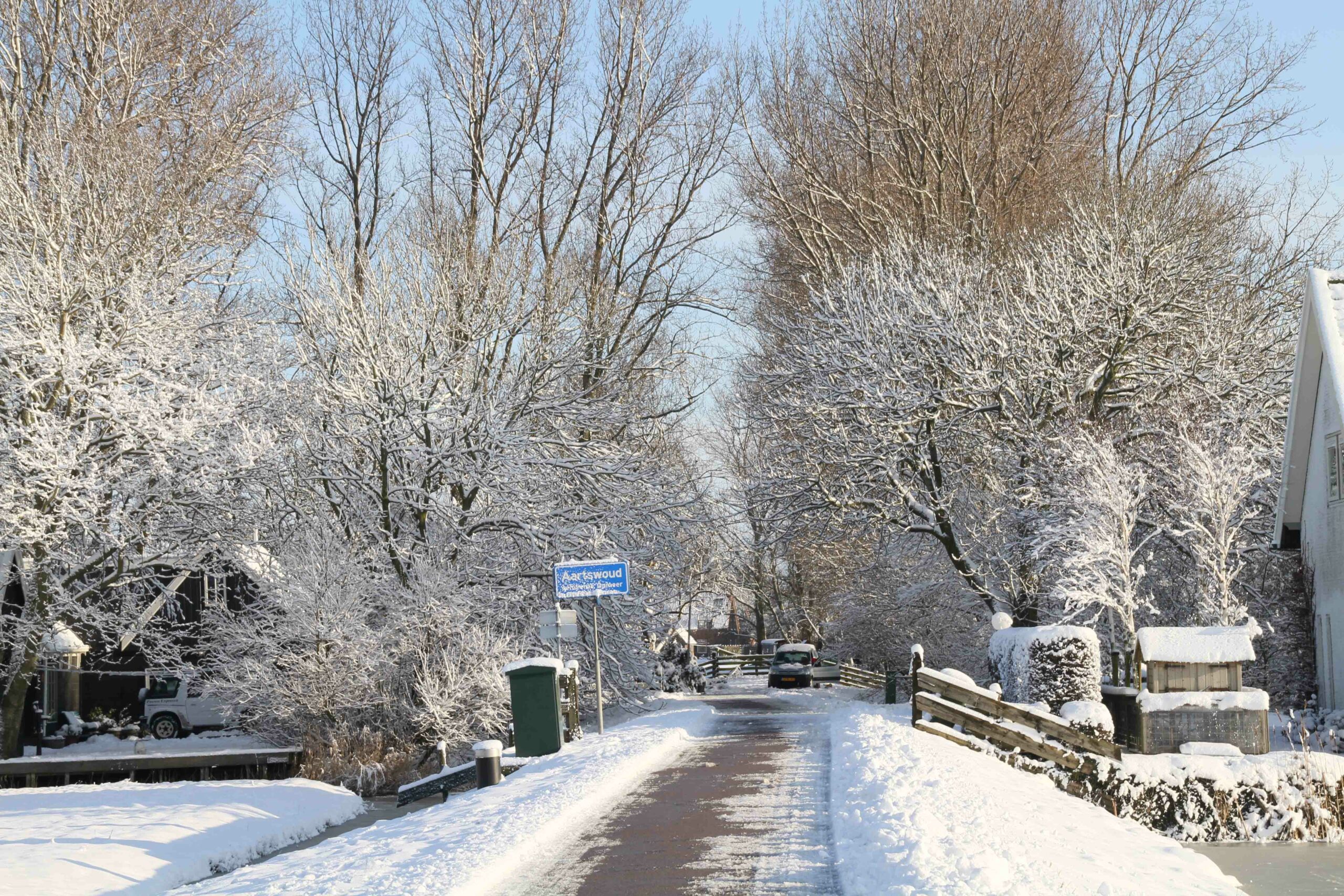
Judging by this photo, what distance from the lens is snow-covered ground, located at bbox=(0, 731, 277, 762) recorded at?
1013 inches

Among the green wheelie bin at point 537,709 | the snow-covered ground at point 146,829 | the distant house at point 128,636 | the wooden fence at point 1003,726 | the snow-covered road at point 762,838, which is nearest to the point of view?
the snow-covered road at point 762,838

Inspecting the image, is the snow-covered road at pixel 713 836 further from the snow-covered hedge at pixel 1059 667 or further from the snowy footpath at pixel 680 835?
the snow-covered hedge at pixel 1059 667

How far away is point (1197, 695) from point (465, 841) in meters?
11.8

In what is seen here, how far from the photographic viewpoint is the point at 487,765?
16.9 metres

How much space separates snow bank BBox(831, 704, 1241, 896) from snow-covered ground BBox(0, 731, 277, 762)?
15.8 metres

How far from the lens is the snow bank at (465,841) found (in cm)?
930

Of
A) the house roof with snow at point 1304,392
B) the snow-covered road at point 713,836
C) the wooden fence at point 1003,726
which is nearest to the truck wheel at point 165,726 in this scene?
the snow-covered road at point 713,836

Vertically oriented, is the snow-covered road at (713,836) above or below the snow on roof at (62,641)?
below

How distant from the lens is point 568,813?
11.9 metres

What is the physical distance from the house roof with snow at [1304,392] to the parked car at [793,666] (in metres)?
22.9

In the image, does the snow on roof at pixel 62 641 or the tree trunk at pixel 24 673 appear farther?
the snow on roof at pixel 62 641

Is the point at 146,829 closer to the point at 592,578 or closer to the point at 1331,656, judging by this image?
the point at 592,578

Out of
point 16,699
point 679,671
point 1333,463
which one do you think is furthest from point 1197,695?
point 679,671

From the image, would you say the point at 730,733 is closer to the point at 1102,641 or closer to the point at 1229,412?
the point at 1102,641
